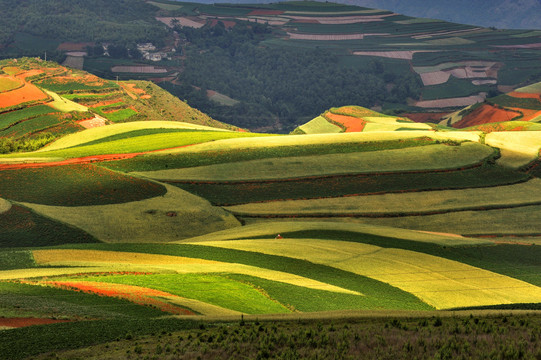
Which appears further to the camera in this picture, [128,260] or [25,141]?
[25,141]

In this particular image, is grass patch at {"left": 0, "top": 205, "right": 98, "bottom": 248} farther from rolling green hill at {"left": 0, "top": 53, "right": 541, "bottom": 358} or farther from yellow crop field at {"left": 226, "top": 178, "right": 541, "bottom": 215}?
yellow crop field at {"left": 226, "top": 178, "right": 541, "bottom": 215}

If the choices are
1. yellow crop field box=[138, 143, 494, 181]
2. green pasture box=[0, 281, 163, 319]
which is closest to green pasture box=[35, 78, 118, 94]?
yellow crop field box=[138, 143, 494, 181]

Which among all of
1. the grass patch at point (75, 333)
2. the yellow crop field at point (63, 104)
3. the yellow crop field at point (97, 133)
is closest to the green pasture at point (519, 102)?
the yellow crop field at point (97, 133)

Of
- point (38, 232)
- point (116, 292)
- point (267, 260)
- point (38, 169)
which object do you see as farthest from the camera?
point (38, 169)

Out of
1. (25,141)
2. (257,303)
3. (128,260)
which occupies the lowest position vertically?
(25,141)

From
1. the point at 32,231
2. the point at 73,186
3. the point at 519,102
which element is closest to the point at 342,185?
the point at 73,186

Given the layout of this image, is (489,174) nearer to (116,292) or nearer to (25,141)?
(116,292)

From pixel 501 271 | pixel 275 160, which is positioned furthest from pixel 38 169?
pixel 501 271
